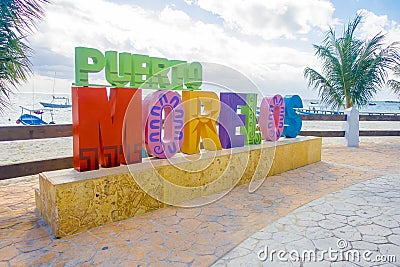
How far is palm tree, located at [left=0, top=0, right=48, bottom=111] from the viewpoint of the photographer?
9.47 feet

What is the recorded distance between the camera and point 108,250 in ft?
7.34

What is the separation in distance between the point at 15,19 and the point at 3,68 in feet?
1.74

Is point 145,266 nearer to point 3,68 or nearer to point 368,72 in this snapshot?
point 3,68

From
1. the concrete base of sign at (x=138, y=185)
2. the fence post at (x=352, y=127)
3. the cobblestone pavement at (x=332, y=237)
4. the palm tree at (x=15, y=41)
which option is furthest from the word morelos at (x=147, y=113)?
the fence post at (x=352, y=127)

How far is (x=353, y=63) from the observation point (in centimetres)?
800

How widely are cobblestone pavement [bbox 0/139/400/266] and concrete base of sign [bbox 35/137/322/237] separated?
12cm

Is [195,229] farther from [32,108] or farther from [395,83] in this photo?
[32,108]

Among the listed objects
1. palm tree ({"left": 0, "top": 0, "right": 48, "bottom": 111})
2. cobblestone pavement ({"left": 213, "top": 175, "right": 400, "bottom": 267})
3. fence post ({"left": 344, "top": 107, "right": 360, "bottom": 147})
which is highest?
palm tree ({"left": 0, "top": 0, "right": 48, "bottom": 111})

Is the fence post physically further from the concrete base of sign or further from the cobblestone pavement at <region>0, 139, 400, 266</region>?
the concrete base of sign

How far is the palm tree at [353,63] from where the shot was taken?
7.88 metres

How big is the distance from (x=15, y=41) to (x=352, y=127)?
289 inches

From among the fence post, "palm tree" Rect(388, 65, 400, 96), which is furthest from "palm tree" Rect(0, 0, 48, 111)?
"palm tree" Rect(388, 65, 400, 96)

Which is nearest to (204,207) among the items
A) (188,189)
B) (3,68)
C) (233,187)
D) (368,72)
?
(188,189)

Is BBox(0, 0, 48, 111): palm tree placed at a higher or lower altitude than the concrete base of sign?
higher
